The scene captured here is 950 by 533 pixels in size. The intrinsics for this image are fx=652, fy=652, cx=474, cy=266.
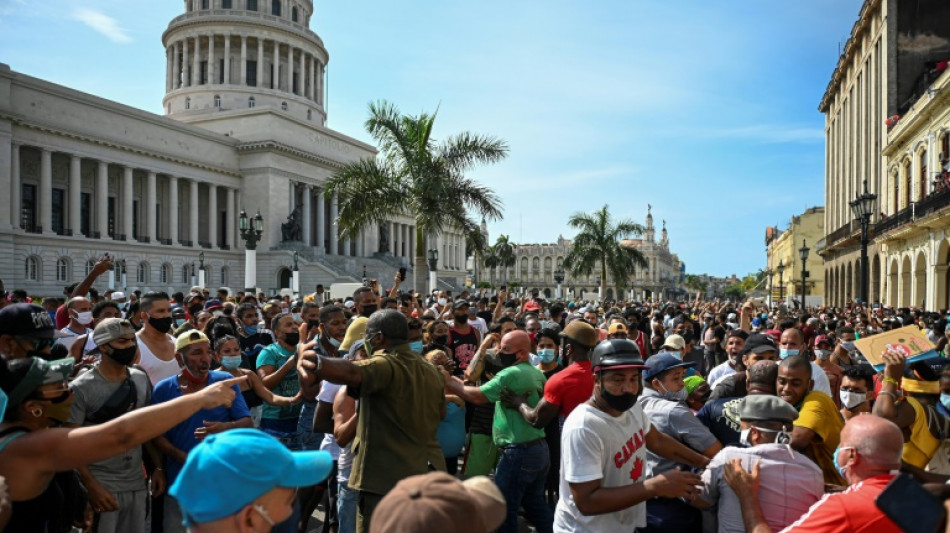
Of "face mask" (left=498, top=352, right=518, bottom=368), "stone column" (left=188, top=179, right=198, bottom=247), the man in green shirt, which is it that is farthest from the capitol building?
the man in green shirt

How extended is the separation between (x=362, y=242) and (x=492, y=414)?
203ft

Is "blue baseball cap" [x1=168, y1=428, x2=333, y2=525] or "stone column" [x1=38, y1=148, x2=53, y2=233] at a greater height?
"stone column" [x1=38, y1=148, x2=53, y2=233]

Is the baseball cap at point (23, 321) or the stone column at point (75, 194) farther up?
the stone column at point (75, 194)

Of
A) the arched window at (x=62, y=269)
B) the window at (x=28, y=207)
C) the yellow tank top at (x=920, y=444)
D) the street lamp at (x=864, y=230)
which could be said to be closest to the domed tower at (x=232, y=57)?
the window at (x=28, y=207)

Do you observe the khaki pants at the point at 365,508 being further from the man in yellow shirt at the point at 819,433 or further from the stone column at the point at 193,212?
the stone column at the point at 193,212

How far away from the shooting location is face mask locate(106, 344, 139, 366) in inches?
179

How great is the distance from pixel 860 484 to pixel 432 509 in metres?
2.02

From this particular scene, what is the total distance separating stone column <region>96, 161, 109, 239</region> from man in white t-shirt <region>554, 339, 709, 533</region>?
5095 centimetres

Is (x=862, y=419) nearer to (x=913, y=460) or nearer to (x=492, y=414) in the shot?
(x=913, y=460)

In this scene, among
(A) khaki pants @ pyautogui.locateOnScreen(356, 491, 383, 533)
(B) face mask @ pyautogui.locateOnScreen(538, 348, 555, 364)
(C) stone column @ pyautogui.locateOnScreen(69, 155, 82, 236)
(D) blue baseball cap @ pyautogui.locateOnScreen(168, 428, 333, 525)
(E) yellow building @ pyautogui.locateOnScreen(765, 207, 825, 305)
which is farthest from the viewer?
(E) yellow building @ pyautogui.locateOnScreen(765, 207, 825, 305)

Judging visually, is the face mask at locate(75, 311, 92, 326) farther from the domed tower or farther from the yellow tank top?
the domed tower

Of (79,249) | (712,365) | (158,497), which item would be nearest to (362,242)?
(79,249)

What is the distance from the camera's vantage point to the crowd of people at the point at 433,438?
81.2 inches

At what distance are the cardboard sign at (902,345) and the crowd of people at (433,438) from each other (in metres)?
0.23
